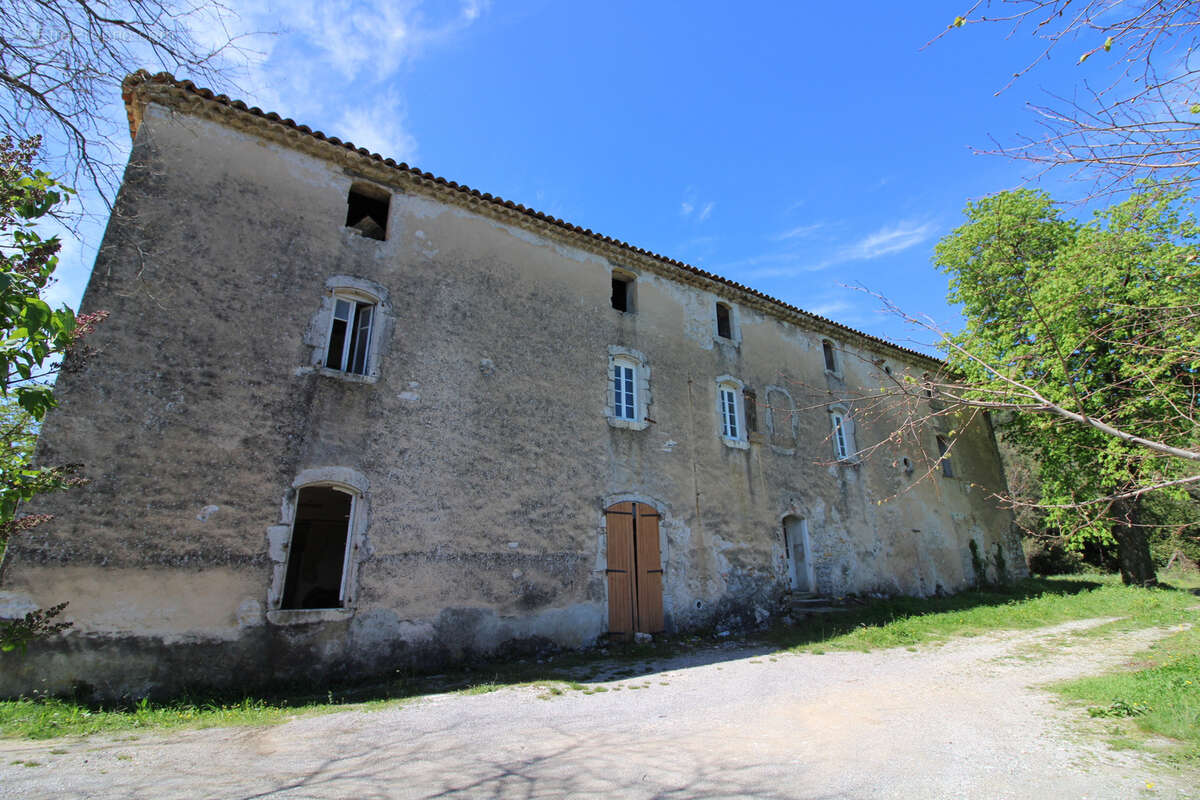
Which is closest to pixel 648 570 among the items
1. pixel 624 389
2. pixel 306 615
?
pixel 624 389

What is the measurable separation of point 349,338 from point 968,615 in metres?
13.7

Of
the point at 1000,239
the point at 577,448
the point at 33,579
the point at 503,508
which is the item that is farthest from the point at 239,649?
the point at 1000,239

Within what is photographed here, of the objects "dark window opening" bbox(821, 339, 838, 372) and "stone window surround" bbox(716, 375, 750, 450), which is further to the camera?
"dark window opening" bbox(821, 339, 838, 372)

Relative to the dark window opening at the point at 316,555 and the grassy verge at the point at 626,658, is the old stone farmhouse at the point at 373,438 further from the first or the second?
the grassy verge at the point at 626,658

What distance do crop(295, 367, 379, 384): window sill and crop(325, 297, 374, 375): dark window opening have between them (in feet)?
0.63

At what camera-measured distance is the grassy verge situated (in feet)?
19.0

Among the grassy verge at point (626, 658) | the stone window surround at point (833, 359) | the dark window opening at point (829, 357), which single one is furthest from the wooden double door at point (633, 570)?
the dark window opening at point (829, 357)

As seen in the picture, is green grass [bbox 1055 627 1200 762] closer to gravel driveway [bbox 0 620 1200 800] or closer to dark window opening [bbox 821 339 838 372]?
gravel driveway [bbox 0 620 1200 800]

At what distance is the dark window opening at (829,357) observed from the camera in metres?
16.4

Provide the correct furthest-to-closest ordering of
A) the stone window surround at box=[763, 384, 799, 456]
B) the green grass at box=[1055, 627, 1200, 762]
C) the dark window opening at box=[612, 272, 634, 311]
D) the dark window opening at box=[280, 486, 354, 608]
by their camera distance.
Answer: the stone window surround at box=[763, 384, 799, 456], the dark window opening at box=[612, 272, 634, 311], the dark window opening at box=[280, 486, 354, 608], the green grass at box=[1055, 627, 1200, 762]

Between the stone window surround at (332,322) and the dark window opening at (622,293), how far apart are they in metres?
5.08

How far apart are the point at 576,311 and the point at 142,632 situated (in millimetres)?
8002

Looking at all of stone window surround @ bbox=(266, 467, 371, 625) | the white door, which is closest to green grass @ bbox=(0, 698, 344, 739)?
stone window surround @ bbox=(266, 467, 371, 625)

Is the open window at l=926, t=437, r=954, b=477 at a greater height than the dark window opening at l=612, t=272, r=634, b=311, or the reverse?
the dark window opening at l=612, t=272, r=634, b=311
